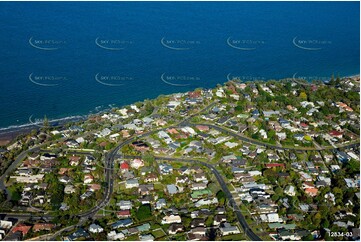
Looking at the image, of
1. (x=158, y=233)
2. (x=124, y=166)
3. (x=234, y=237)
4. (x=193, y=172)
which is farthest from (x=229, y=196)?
(x=124, y=166)

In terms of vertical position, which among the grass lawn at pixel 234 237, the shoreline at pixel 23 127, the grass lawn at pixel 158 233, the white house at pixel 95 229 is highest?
the grass lawn at pixel 234 237

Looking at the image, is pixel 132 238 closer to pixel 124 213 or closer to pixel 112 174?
pixel 124 213

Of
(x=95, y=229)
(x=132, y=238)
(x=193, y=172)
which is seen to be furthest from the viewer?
(x=193, y=172)

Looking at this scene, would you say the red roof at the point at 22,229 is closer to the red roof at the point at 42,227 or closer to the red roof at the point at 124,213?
the red roof at the point at 42,227

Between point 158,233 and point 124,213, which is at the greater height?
point 158,233

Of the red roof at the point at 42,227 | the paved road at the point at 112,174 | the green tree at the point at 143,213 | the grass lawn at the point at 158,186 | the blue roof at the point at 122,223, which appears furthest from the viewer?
the grass lawn at the point at 158,186

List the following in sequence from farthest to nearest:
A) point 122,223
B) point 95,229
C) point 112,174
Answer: point 112,174 < point 122,223 < point 95,229

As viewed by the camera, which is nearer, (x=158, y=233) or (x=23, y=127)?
(x=158, y=233)

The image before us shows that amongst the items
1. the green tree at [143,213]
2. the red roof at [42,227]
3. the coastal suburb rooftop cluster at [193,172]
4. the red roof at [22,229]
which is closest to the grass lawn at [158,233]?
the coastal suburb rooftop cluster at [193,172]

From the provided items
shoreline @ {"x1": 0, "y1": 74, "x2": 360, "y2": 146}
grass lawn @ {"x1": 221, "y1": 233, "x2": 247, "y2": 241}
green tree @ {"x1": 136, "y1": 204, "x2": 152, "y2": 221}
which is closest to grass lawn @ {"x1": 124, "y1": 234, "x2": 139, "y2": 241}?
green tree @ {"x1": 136, "y1": 204, "x2": 152, "y2": 221}
